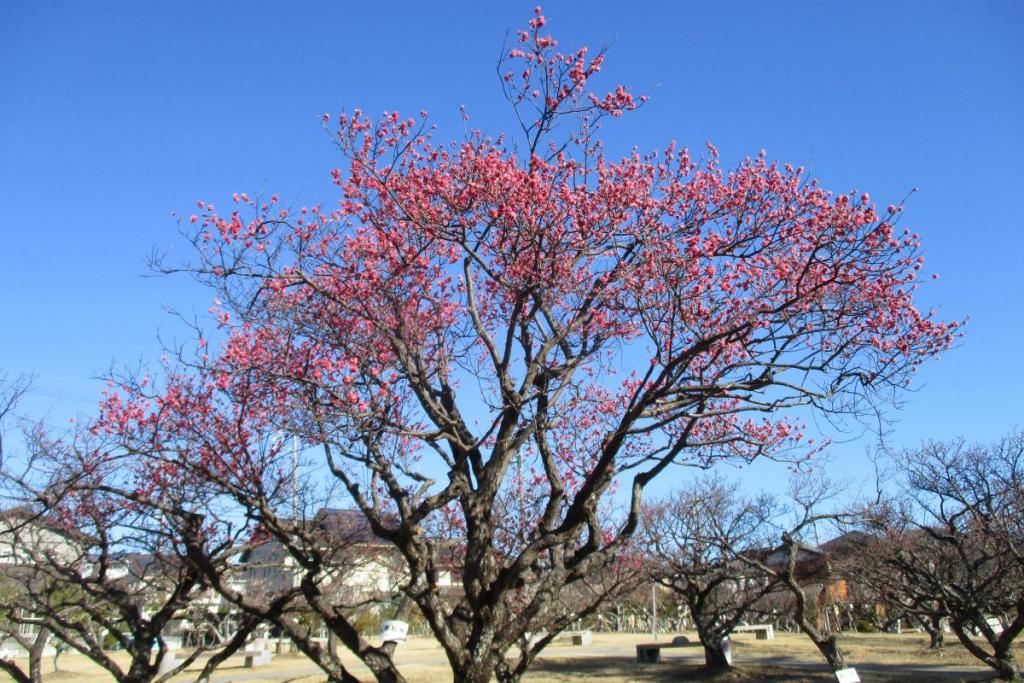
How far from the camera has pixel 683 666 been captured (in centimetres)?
1916

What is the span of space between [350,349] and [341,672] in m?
3.27

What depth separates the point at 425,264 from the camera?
8289mm

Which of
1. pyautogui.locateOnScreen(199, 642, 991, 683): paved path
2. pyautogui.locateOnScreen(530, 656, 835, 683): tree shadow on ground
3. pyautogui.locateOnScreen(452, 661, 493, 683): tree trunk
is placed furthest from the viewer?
pyautogui.locateOnScreen(530, 656, 835, 683): tree shadow on ground

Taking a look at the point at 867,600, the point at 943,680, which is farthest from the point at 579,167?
the point at 867,600

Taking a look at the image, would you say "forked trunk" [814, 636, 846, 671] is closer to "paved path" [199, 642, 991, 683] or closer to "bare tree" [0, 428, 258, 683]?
"paved path" [199, 642, 991, 683]

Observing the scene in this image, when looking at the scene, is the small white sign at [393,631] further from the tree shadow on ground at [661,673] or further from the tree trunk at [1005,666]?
the tree trunk at [1005,666]

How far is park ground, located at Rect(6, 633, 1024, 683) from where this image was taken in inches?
639

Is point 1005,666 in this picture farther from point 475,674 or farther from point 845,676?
point 475,674

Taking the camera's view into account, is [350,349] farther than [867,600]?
No

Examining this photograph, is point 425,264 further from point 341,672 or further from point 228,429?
point 341,672

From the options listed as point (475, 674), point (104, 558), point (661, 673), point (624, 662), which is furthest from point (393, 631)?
point (624, 662)

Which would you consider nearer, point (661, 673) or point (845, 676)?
point (845, 676)

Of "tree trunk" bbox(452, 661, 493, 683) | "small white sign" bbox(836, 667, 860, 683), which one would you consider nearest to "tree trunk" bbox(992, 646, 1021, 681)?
"small white sign" bbox(836, 667, 860, 683)

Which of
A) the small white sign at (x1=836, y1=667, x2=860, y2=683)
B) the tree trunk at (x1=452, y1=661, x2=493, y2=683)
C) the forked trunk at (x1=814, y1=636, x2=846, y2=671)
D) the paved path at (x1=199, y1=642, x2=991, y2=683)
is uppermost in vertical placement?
the tree trunk at (x1=452, y1=661, x2=493, y2=683)
